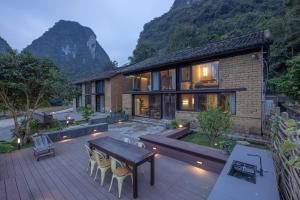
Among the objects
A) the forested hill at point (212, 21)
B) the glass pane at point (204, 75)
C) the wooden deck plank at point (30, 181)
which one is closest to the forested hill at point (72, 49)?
the forested hill at point (212, 21)

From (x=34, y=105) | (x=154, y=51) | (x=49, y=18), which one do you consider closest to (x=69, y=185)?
(x=34, y=105)

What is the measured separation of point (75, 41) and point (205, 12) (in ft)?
201

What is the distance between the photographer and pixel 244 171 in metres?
3.12

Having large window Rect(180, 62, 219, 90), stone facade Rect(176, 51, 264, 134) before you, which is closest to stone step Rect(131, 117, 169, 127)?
large window Rect(180, 62, 219, 90)

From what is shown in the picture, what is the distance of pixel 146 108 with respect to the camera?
575 inches

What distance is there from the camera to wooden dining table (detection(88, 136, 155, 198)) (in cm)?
358

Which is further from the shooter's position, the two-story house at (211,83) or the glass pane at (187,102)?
the glass pane at (187,102)

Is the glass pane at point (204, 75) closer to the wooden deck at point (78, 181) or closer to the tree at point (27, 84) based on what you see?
the wooden deck at point (78, 181)

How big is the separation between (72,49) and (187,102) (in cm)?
7254

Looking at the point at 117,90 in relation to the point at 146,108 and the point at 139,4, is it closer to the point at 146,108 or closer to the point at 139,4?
the point at 146,108

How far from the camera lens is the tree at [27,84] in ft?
21.7

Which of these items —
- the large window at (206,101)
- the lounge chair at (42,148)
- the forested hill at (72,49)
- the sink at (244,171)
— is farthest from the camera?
the forested hill at (72,49)

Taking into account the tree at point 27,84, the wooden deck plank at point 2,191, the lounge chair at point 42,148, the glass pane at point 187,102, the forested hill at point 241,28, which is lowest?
the wooden deck plank at point 2,191

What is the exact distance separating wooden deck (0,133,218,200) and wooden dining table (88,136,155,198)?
50cm
